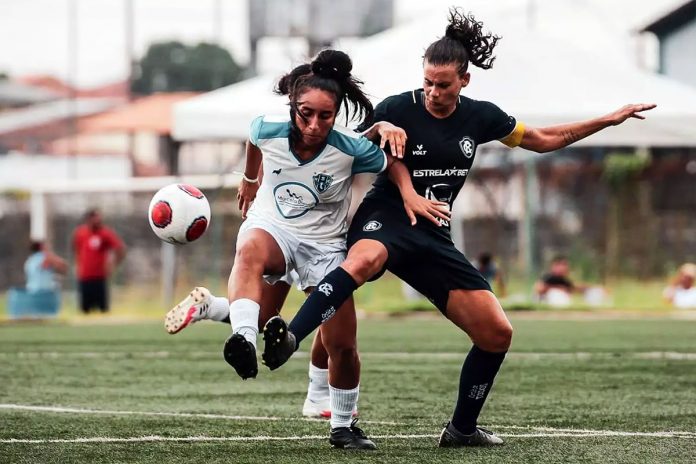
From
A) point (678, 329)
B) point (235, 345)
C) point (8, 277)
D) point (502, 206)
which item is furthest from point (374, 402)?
point (8, 277)

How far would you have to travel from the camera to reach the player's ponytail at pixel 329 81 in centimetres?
599

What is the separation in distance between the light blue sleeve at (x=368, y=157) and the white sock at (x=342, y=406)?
0.98 m

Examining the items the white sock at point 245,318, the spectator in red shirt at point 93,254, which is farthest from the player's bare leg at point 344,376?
the spectator in red shirt at point 93,254

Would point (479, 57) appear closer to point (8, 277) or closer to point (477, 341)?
point (477, 341)

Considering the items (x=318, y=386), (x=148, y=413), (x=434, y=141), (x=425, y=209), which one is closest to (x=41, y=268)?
(x=148, y=413)

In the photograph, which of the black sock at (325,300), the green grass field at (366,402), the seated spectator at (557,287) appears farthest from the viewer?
the seated spectator at (557,287)

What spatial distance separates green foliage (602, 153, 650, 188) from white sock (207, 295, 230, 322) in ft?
65.0

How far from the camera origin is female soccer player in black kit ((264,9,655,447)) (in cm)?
601

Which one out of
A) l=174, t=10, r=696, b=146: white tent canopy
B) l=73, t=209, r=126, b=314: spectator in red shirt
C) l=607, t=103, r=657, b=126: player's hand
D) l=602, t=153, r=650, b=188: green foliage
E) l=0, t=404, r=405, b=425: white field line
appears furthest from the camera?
l=602, t=153, r=650, b=188: green foliage

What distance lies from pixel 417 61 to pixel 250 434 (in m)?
10.7

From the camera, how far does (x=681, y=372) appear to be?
9.89m

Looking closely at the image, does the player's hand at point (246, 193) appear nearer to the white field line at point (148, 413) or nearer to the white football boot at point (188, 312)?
the white football boot at point (188, 312)

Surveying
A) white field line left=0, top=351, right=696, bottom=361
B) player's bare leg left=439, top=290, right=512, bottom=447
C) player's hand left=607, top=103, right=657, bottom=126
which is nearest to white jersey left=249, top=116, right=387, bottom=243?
player's bare leg left=439, top=290, right=512, bottom=447

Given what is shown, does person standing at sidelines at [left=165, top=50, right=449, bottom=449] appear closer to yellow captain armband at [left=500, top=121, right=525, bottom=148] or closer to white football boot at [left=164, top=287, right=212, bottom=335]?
white football boot at [left=164, top=287, right=212, bottom=335]
